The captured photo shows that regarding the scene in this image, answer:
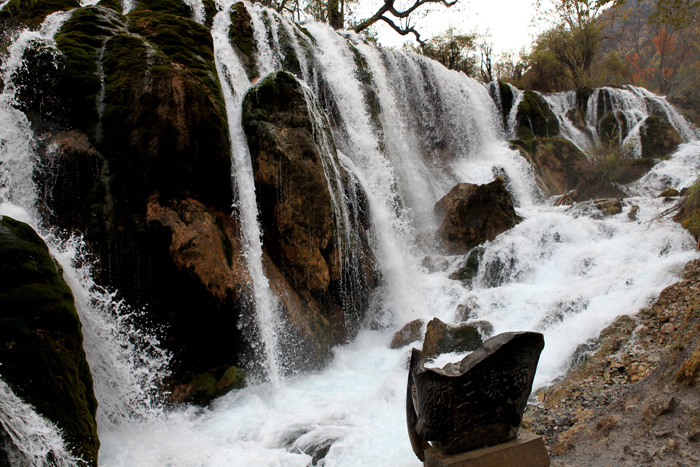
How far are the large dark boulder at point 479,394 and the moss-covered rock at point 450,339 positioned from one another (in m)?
3.70

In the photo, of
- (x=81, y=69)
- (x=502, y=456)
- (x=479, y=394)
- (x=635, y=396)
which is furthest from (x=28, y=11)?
(x=635, y=396)

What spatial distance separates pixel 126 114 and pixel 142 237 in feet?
6.29

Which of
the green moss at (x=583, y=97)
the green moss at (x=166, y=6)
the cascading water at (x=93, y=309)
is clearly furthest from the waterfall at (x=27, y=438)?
the green moss at (x=583, y=97)

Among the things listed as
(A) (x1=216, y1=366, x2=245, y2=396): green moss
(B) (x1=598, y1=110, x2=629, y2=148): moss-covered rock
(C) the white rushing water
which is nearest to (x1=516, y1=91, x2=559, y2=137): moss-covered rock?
(B) (x1=598, y1=110, x2=629, y2=148): moss-covered rock

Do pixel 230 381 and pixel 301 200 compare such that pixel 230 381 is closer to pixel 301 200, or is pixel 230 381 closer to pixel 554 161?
pixel 301 200

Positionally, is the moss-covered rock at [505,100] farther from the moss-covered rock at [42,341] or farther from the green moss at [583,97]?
the moss-covered rock at [42,341]

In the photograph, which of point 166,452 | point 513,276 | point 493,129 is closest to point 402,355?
point 513,276

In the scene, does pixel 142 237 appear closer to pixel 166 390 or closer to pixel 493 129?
pixel 166 390

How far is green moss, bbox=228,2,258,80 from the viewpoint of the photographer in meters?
10.9

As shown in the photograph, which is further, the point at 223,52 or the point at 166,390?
the point at 223,52

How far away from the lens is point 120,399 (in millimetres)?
5062

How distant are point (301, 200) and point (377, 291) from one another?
109 inches

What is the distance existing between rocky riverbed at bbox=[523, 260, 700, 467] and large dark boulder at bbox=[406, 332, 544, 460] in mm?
794

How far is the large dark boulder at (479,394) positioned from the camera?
9.44ft
